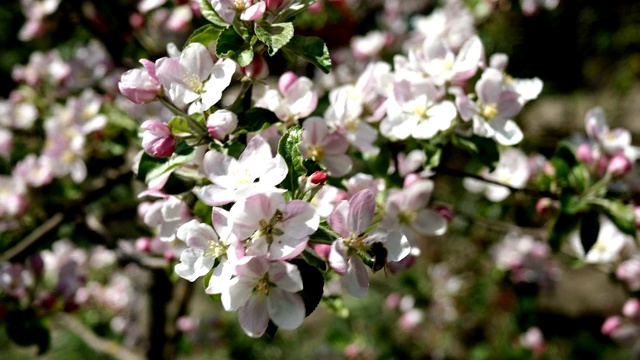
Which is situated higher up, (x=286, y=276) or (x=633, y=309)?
(x=286, y=276)

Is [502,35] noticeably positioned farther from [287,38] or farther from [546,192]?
[287,38]

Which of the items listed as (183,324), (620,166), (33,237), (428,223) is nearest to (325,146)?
(428,223)

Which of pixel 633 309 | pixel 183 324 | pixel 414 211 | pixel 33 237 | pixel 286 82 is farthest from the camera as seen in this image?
pixel 183 324

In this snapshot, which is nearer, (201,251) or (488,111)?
(201,251)

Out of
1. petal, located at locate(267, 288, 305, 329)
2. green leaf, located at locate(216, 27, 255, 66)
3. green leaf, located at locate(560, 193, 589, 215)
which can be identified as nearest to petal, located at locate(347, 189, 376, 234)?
petal, located at locate(267, 288, 305, 329)

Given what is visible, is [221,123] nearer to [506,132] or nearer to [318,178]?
[318,178]

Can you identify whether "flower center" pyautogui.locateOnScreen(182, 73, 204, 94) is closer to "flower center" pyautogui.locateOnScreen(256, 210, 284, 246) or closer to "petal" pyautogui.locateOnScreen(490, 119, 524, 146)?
"flower center" pyautogui.locateOnScreen(256, 210, 284, 246)

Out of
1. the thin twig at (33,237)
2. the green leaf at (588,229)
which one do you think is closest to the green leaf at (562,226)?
the green leaf at (588,229)
